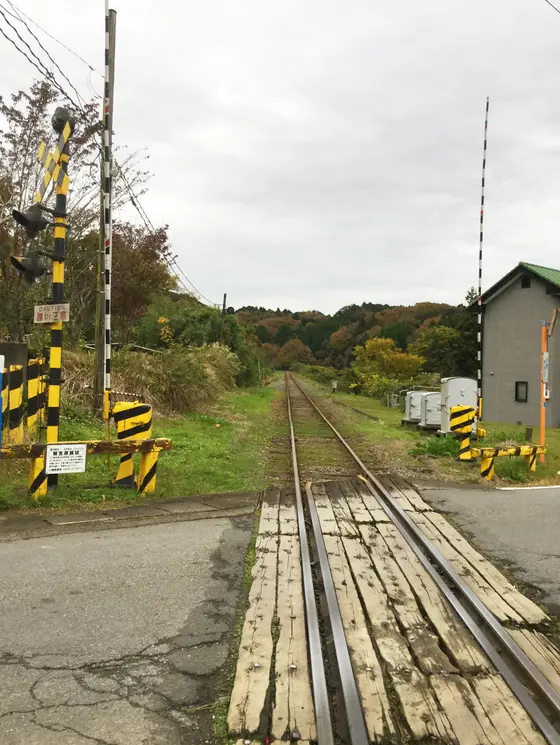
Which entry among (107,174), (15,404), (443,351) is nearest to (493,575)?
(15,404)

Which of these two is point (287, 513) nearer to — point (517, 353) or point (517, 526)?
point (517, 526)

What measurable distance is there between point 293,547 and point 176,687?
2373 mm

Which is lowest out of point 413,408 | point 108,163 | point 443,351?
point 413,408

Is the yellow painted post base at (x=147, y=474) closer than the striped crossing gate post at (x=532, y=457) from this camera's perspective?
Yes

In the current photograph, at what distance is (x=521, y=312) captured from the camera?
79.8 feet

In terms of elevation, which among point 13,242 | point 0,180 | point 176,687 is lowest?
point 176,687

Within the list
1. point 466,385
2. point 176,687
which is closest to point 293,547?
point 176,687

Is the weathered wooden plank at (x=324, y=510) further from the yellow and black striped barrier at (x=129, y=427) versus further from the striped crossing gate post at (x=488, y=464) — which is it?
the striped crossing gate post at (x=488, y=464)

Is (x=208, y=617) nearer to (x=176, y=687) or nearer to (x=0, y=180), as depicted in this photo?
(x=176, y=687)

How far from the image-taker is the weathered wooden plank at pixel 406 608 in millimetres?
3264

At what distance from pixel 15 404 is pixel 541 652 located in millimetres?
6639

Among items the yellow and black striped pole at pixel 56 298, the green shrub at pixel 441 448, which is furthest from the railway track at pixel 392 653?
the green shrub at pixel 441 448

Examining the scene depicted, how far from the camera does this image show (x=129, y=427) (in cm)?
766

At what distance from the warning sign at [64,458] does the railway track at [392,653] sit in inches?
Answer: 95.8
